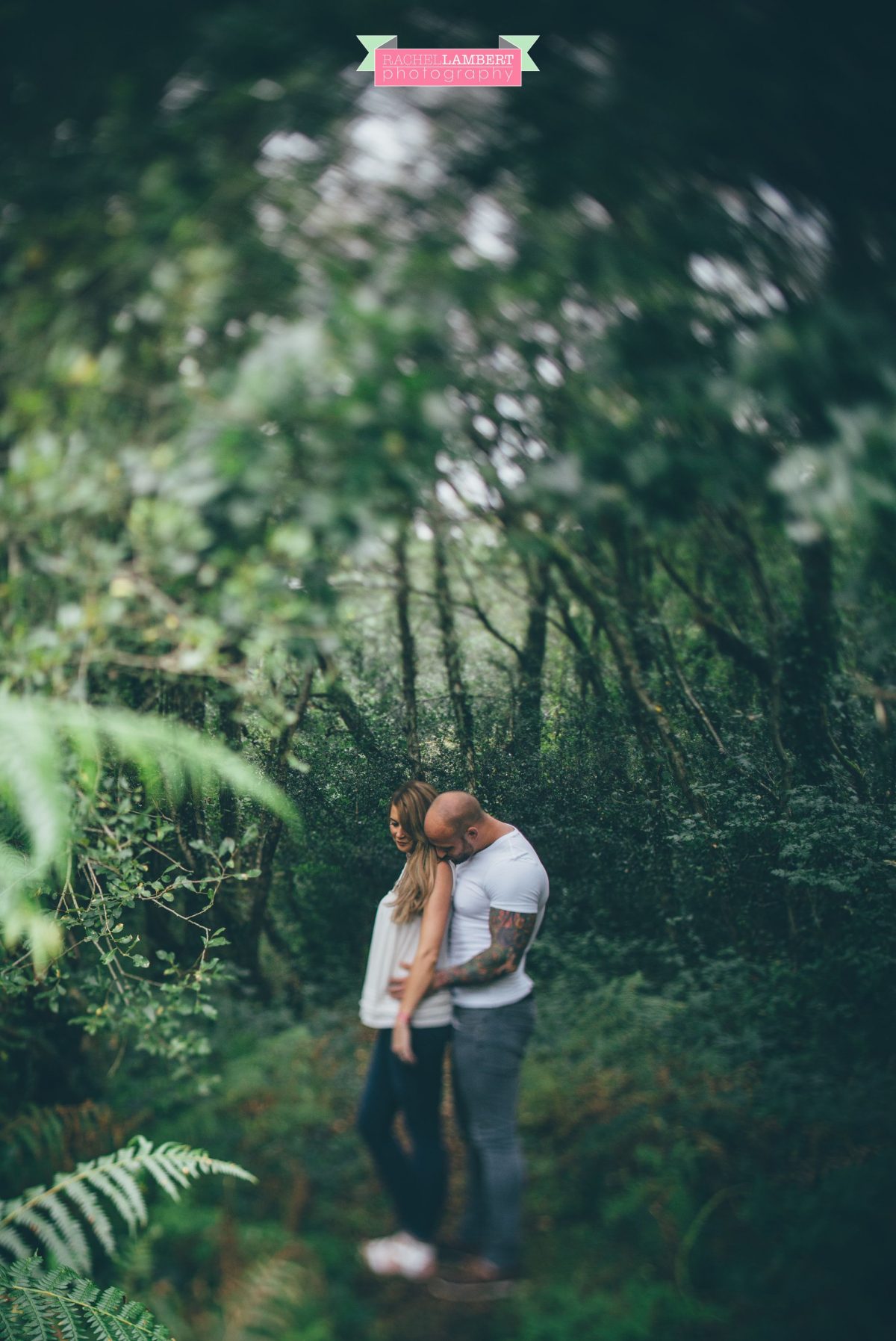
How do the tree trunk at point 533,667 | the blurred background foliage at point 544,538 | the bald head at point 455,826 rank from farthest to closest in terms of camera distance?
the bald head at point 455,826 → the tree trunk at point 533,667 → the blurred background foliage at point 544,538

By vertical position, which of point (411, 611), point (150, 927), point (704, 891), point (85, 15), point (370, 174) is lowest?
point (150, 927)

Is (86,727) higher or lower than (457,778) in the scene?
higher

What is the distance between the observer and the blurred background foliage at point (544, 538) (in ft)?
6.59

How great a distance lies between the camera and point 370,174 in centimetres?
210

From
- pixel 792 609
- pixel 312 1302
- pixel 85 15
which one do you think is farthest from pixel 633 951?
pixel 85 15

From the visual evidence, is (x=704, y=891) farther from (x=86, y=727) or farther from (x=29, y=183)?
(x=29, y=183)

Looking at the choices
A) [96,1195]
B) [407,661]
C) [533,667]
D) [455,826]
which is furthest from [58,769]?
[96,1195]

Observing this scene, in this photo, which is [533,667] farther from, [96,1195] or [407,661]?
[96,1195]

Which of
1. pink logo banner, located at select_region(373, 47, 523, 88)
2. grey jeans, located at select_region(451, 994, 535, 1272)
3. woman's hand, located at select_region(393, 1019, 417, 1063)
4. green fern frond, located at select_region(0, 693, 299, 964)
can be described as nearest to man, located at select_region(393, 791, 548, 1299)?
grey jeans, located at select_region(451, 994, 535, 1272)

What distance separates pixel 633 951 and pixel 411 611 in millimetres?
1350

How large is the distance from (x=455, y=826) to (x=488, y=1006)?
0.59 m

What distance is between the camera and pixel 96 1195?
2580 millimetres

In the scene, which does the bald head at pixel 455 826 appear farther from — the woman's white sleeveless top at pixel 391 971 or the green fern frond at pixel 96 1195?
the green fern frond at pixel 96 1195

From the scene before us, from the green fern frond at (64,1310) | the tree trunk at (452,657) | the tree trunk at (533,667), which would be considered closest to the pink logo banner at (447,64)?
the tree trunk at (452,657)
